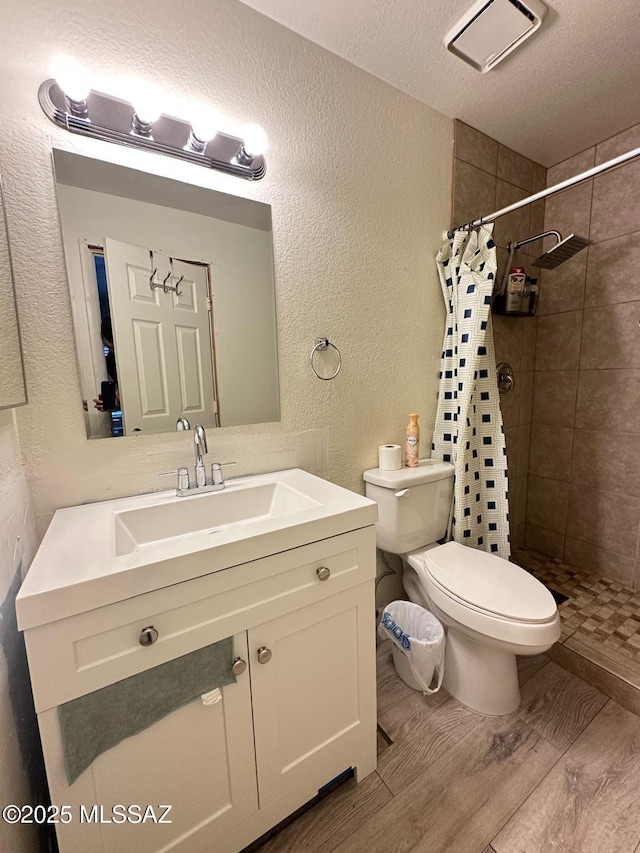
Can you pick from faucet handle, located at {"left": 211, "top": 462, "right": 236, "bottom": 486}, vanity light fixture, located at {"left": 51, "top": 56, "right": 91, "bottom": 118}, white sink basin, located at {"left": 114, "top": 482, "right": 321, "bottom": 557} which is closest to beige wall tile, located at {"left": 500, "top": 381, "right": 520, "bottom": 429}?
white sink basin, located at {"left": 114, "top": 482, "right": 321, "bottom": 557}

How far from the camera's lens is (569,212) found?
199 cm

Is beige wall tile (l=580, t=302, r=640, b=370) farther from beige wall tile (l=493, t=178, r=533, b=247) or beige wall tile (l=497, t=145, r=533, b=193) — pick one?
beige wall tile (l=497, t=145, r=533, b=193)

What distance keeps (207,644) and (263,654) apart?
142 mm

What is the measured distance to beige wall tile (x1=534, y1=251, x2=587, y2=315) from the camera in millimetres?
1973

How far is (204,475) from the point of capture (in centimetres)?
114

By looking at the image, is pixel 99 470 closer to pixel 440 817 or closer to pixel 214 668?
pixel 214 668

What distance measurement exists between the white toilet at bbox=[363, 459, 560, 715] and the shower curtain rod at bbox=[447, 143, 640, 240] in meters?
1.05

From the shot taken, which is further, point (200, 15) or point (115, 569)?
point (200, 15)

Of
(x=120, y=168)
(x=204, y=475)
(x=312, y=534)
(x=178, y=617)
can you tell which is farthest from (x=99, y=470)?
(x=120, y=168)

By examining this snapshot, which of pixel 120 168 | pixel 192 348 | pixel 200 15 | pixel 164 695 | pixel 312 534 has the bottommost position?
pixel 164 695

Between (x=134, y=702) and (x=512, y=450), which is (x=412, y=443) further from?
(x=134, y=702)

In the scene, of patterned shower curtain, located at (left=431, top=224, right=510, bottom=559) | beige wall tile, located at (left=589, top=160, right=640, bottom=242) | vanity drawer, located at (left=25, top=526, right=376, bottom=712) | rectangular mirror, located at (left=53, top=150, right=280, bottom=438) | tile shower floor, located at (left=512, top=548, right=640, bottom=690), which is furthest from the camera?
beige wall tile, located at (left=589, top=160, right=640, bottom=242)

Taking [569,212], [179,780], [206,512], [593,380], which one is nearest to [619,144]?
[569,212]

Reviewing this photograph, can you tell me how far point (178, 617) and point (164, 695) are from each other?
6.4 inches
